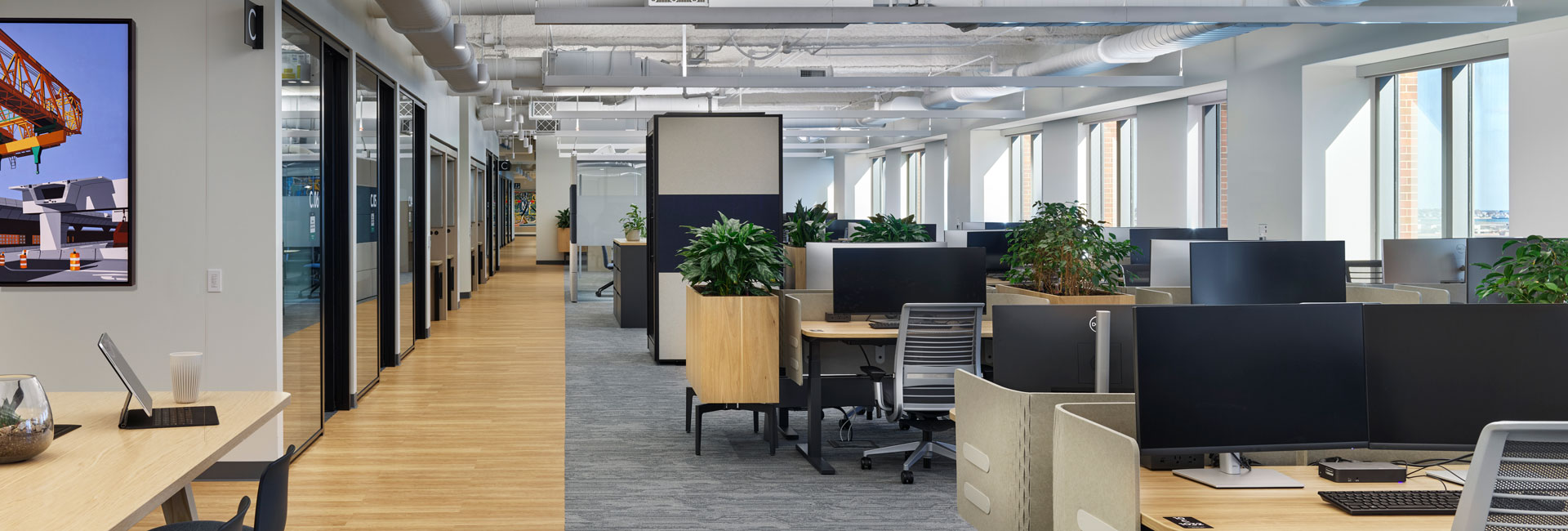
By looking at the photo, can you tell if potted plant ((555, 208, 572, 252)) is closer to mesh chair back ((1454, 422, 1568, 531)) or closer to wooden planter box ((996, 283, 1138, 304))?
wooden planter box ((996, 283, 1138, 304))

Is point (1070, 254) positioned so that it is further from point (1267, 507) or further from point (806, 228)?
point (1267, 507)

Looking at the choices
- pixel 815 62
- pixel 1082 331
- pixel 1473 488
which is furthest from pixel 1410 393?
pixel 815 62

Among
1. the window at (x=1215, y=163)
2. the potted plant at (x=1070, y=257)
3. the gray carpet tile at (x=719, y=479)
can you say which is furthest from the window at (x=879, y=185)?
the potted plant at (x=1070, y=257)

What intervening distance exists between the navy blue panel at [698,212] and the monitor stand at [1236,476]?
6353 mm

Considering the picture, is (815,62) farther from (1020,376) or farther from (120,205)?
(1020,376)

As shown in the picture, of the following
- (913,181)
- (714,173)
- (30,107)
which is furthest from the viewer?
(913,181)

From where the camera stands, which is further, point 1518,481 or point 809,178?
point 809,178

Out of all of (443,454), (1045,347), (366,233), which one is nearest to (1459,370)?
(1045,347)

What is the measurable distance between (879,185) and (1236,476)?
22710 millimetres

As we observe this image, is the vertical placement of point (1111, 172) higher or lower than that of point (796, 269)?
higher

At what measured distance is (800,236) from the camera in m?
8.68

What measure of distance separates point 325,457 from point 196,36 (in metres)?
2.17

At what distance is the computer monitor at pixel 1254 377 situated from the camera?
2262 mm

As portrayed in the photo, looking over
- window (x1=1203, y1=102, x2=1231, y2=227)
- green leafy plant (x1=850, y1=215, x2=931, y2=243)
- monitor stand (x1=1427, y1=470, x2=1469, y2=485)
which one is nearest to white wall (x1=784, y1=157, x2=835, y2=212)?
window (x1=1203, y1=102, x2=1231, y2=227)
